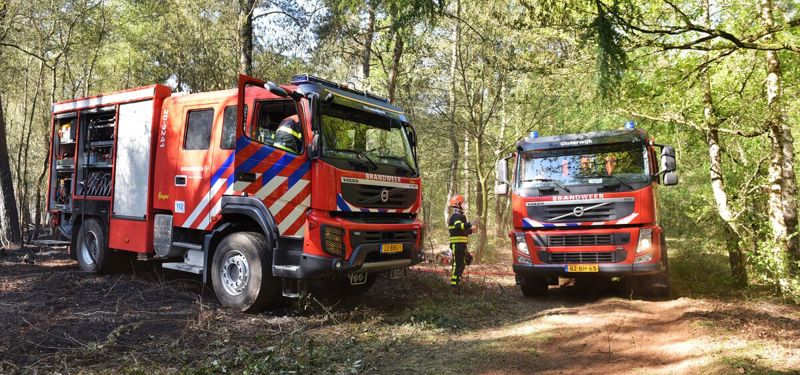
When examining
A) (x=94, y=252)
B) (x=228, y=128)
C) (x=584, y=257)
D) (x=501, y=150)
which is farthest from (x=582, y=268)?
(x=501, y=150)

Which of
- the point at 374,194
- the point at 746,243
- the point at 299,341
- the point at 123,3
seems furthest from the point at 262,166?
the point at 123,3

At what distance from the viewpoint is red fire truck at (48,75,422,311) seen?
631 cm

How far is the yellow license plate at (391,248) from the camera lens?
673cm

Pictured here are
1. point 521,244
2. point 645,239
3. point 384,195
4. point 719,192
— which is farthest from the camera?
point 719,192

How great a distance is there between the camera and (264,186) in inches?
257

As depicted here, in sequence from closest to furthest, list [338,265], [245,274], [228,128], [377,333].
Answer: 1. [377,333]
2. [338,265]
3. [245,274]
4. [228,128]

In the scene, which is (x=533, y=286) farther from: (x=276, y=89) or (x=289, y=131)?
(x=276, y=89)

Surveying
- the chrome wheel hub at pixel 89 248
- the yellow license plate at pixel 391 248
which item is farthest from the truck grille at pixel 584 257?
the chrome wheel hub at pixel 89 248

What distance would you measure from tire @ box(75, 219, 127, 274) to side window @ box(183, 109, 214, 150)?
106 inches

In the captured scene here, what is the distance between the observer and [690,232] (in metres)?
13.0

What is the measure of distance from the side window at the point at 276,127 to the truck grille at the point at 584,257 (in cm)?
433

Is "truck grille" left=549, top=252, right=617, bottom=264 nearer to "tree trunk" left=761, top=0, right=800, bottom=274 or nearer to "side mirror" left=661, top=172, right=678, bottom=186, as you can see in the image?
"side mirror" left=661, top=172, right=678, bottom=186

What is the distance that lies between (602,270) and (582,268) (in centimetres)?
28

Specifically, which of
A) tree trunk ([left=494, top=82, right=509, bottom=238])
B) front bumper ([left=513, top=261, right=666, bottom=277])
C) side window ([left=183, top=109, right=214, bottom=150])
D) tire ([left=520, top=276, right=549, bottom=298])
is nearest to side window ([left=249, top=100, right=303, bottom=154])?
side window ([left=183, top=109, right=214, bottom=150])
